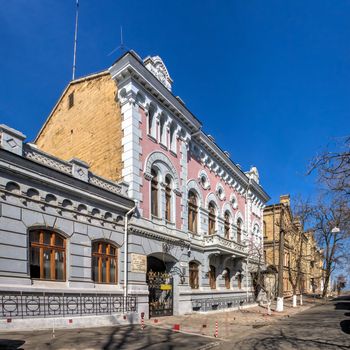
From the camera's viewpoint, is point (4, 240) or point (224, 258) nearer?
point (4, 240)

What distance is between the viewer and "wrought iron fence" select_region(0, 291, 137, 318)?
36.8 feet

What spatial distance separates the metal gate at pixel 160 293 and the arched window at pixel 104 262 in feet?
9.28

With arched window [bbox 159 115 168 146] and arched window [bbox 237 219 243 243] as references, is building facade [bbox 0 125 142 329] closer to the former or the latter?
arched window [bbox 159 115 168 146]

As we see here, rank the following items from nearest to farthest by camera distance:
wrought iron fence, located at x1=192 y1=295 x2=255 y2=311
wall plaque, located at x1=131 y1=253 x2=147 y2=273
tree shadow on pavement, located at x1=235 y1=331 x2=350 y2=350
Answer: tree shadow on pavement, located at x1=235 y1=331 x2=350 y2=350 → wall plaque, located at x1=131 y1=253 x2=147 y2=273 → wrought iron fence, located at x1=192 y1=295 x2=255 y2=311

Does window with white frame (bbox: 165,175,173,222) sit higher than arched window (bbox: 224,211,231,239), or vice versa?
window with white frame (bbox: 165,175,173,222)

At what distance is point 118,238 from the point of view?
648 inches

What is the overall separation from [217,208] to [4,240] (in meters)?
19.3

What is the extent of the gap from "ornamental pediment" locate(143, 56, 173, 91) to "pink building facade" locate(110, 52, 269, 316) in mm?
61

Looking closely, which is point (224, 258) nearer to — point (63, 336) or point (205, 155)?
point (205, 155)

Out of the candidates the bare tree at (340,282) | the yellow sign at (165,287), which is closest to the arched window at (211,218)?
the yellow sign at (165,287)

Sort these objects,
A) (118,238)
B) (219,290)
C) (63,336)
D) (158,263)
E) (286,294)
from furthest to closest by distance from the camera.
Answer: (286,294) < (219,290) < (158,263) < (118,238) < (63,336)

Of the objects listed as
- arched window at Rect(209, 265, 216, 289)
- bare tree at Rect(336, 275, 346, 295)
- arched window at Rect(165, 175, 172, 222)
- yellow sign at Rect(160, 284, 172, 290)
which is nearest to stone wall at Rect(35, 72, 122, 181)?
arched window at Rect(165, 175, 172, 222)

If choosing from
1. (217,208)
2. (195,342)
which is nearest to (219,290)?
(217,208)

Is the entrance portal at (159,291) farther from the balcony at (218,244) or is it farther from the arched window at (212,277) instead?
the arched window at (212,277)
